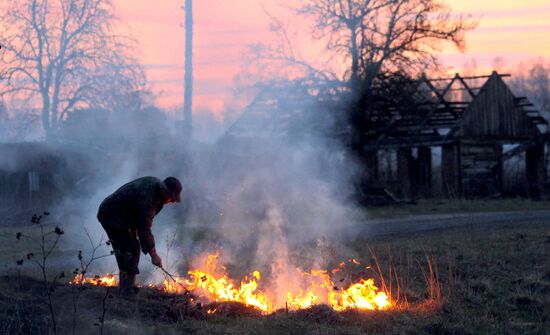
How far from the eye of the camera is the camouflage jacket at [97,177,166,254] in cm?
920

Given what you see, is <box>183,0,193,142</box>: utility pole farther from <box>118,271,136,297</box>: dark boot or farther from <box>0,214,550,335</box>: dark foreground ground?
<box>118,271,136,297</box>: dark boot

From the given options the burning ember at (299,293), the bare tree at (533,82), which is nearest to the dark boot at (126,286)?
the burning ember at (299,293)

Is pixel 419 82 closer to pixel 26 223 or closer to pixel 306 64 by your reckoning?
pixel 306 64

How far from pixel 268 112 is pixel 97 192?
5.44m

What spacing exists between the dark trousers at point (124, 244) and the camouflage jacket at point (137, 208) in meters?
0.03

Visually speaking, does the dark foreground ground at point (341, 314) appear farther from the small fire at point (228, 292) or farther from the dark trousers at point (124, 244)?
the small fire at point (228, 292)

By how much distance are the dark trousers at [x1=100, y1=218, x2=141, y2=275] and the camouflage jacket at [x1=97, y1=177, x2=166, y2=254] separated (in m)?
0.03

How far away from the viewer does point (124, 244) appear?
9.50 m

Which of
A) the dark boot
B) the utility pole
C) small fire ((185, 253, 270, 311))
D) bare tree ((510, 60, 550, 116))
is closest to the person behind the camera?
the dark boot

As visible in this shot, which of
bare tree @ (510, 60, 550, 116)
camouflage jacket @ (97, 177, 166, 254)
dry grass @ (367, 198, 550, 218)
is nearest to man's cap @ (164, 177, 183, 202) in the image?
camouflage jacket @ (97, 177, 166, 254)

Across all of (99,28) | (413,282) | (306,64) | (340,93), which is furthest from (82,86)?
(413,282)

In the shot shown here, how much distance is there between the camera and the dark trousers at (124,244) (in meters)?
9.36

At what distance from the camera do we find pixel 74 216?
66.5 ft

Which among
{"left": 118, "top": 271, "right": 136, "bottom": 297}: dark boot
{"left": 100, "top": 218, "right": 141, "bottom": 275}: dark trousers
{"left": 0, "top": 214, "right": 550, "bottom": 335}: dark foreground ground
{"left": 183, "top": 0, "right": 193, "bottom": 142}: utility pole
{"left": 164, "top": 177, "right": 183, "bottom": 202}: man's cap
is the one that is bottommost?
{"left": 0, "top": 214, "right": 550, "bottom": 335}: dark foreground ground
